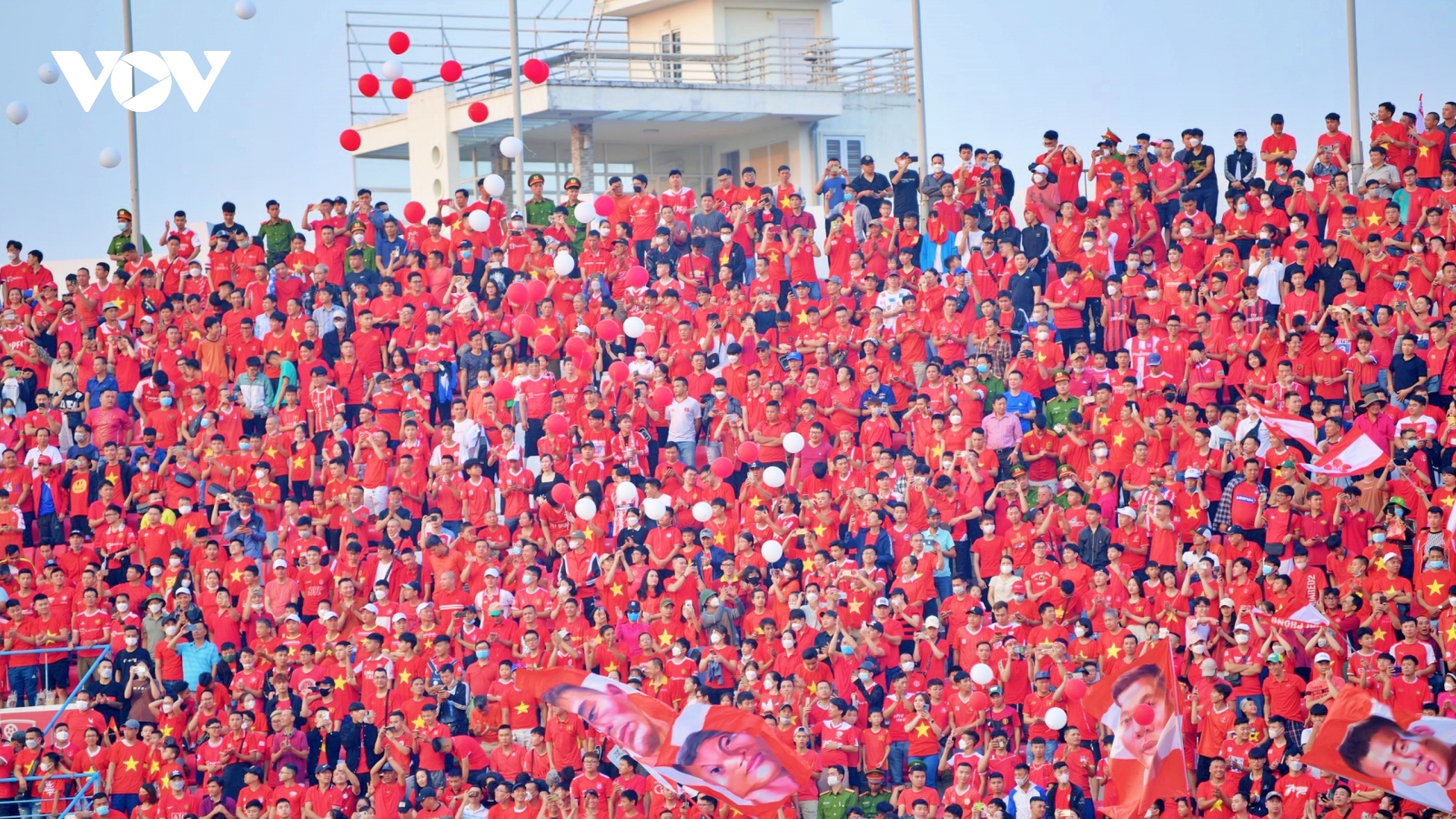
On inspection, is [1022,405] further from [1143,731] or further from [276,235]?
[276,235]

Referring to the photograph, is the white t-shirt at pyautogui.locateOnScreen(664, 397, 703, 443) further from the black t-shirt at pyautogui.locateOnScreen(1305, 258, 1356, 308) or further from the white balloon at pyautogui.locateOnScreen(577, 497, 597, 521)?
the black t-shirt at pyautogui.locateOnScreen(1305, 258, 1356, 308)

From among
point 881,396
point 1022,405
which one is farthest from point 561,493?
point 1022,405

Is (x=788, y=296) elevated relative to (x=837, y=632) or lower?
elevated

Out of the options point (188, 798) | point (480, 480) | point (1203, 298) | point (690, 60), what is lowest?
point (188, 798)

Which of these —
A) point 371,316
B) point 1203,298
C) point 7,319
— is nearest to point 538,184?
point 371,316

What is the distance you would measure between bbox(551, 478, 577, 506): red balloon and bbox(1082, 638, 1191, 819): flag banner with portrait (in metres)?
Answer: 5.52

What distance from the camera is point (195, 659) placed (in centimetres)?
1802

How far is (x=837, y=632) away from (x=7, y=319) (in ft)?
34.6

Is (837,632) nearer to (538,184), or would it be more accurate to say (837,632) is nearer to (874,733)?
(874,733)

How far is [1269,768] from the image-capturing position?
16.1 meters

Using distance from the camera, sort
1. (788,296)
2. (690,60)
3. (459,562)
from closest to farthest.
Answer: (459,562)
(788,296)
(690,60)

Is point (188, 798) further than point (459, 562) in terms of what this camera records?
No

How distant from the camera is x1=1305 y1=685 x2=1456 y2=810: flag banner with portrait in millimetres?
→ 15242

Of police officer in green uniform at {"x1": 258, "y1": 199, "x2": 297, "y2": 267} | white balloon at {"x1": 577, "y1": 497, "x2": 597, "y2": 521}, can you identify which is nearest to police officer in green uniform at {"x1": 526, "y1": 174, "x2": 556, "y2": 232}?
police officer in green uniform at {"x1": 258, "y1": 199, "x2": 297, "y2": 267}
